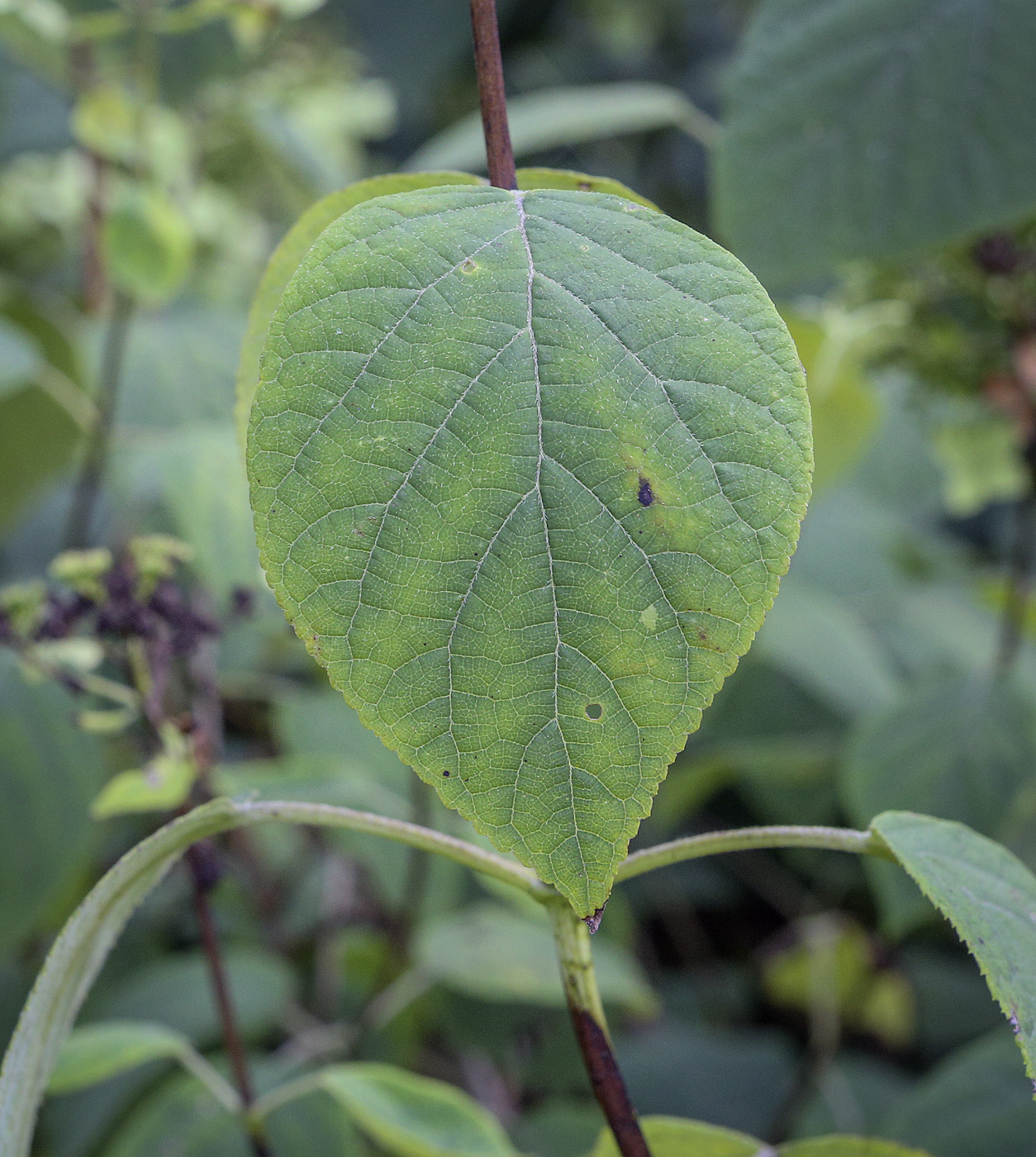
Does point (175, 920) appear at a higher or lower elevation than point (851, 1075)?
higher

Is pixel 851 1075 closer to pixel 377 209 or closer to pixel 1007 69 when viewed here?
pixel 1007 69

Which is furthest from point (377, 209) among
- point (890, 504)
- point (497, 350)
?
point (890, 504)

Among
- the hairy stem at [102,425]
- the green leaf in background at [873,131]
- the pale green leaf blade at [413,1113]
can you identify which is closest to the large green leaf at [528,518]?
the pale green leaf blade at [413,1113]

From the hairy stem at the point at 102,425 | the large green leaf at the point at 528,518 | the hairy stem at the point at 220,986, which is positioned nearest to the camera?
the large green leaf at the point at 528,518

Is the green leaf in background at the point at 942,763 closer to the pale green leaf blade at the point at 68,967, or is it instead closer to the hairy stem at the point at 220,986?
the hairy stem at the point at 220,986

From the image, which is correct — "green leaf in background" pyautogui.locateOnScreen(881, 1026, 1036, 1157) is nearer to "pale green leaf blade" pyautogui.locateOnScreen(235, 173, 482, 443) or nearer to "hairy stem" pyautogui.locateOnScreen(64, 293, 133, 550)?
"pale green leaf blade" pyautogui.locateOnScreen(235, 173, 482, 443)

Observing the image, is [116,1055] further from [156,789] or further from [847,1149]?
[847,1149]

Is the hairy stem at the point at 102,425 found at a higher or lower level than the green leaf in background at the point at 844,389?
higher
